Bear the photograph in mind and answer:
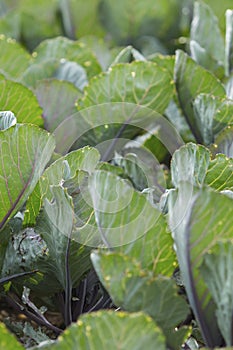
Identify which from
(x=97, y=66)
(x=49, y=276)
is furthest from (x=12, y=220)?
(x=97, y=66)

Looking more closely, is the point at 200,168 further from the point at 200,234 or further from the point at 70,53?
the point at 70,53

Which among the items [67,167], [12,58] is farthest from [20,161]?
[12,58]

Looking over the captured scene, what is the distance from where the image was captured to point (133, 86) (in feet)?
3.57

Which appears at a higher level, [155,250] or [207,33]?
[207,33]

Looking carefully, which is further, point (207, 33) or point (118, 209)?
point (207, 33)

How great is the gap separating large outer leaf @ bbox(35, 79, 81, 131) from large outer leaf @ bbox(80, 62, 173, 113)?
0.06 metres

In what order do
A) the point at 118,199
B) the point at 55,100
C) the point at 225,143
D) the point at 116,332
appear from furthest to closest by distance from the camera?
the point at 55,100
the point at 225,143
the point at 118,199
the point at 116,332

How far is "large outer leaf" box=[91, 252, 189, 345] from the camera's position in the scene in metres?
0.67

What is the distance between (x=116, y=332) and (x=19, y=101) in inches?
21.9

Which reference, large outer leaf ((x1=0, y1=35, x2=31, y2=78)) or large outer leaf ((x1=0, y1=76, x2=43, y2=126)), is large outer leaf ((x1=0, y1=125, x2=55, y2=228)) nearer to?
large outer leaf ((x1=0, y1=76, x2=43, y2=126))

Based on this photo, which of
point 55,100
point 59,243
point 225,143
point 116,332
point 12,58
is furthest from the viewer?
point 12,58

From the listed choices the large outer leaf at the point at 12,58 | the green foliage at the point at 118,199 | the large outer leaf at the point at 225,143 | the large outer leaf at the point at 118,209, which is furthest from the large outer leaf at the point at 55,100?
the large outer leaf at the point at 118,209

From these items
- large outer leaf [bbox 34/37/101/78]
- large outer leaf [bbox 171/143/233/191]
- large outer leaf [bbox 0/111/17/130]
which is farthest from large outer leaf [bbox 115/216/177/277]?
large outer leaf [bbox 34/37/101/78]

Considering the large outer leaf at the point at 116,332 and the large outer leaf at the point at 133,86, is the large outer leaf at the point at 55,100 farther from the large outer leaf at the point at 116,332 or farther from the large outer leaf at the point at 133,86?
the large outer leaf at the point at 116,332
